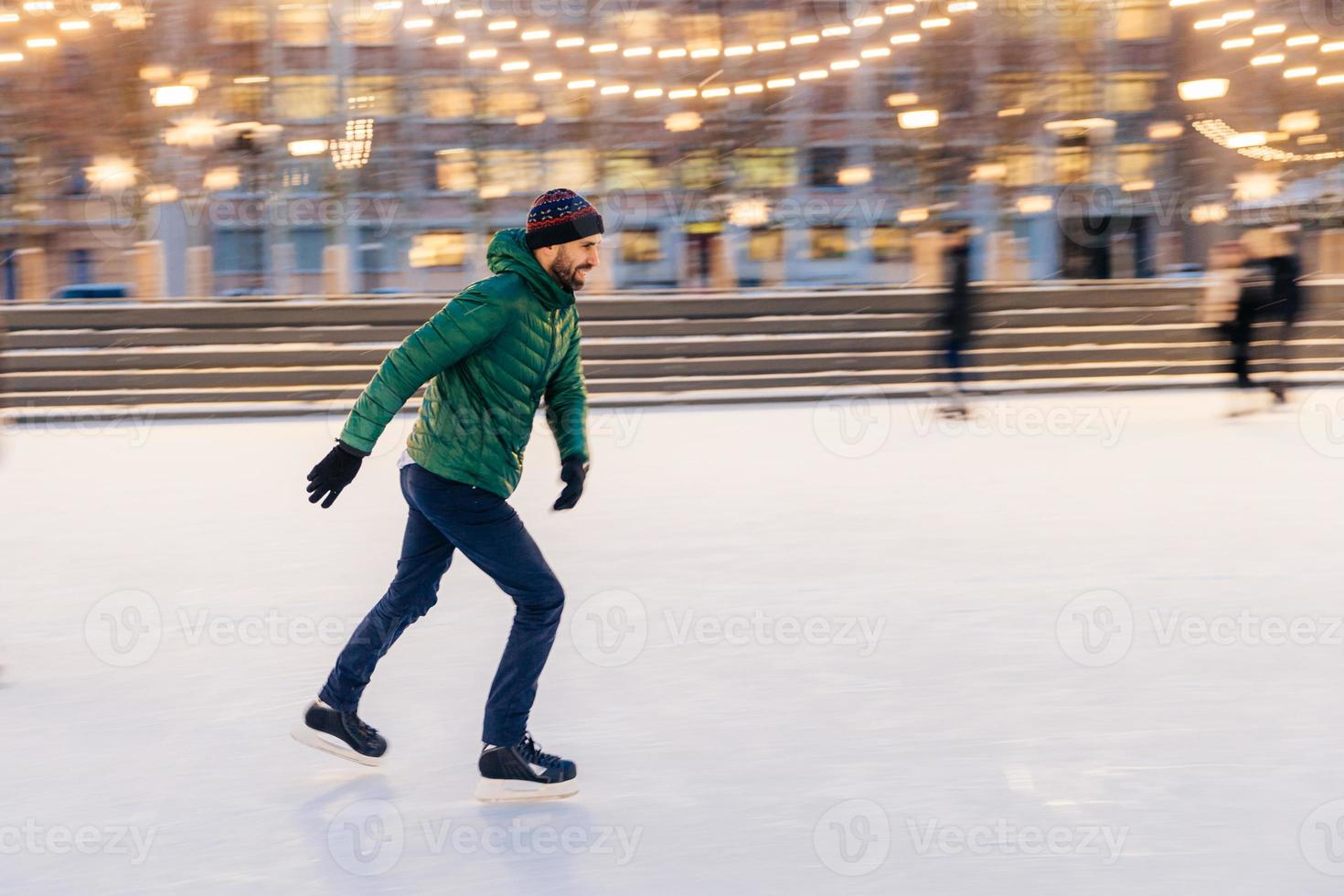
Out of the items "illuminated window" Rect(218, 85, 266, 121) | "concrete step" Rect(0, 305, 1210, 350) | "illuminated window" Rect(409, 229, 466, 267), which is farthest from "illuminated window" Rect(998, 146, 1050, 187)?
"illuminated window" Rect(409, 229, 466, 267)

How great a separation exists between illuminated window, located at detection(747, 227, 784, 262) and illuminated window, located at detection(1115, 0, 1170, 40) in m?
11.1

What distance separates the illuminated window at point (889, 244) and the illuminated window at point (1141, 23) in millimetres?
8047

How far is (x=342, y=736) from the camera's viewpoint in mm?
3871

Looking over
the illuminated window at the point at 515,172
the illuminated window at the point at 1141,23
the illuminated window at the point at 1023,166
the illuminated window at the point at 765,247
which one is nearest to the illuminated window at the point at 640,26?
the illuminated window at the point at 1023,166

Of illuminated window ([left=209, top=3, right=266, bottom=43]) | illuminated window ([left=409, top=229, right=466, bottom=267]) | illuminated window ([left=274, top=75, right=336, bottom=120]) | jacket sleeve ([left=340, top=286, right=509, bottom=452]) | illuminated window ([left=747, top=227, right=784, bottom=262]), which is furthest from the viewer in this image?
illuminated window ([left=747, top=227, right=784, bottom=262])

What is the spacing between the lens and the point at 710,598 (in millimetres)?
6070

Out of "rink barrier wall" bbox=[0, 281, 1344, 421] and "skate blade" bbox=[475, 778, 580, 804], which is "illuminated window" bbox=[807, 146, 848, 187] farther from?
"skate blade" bbox=[475, 778, 580, 804]

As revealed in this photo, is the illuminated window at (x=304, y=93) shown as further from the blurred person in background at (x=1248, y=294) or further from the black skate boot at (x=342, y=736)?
the black skate boot at (x=342, y=736)

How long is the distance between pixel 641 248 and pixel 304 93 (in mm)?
10764

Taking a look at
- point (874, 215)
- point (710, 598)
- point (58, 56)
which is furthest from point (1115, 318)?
point (874, 215)

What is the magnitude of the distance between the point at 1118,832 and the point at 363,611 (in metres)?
3.36

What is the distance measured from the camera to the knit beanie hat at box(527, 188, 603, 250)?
11.4 feet

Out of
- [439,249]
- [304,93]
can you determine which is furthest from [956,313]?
[439,249]

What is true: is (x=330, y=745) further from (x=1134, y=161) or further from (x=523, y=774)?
(x=1134, y=161)
